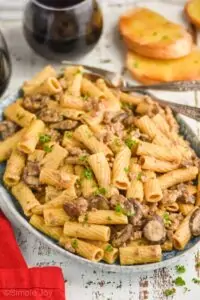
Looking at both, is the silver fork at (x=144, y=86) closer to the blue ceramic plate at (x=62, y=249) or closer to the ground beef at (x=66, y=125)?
the ground beef at (x=66, y=125)

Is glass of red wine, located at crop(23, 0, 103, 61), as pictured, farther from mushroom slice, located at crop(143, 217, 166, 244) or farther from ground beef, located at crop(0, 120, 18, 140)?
mushroom slice, located at crop(143, 217, 166, 244)

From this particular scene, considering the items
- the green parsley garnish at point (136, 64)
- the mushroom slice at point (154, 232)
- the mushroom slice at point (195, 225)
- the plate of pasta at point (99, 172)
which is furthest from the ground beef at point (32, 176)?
the green parsley garnish at point (136, 64)

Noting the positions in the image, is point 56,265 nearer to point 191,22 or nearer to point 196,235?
point 196,235

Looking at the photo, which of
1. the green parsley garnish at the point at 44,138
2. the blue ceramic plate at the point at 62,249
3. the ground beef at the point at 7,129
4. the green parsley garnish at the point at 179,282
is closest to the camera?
the blue ceramic plate at the point at 62,249

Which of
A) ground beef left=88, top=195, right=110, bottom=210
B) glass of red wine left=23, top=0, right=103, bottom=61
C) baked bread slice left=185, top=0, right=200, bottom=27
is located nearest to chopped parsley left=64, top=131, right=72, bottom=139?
ground beef left=88, top=195, right=110, bottom=210

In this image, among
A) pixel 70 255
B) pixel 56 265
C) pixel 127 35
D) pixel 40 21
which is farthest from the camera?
pixel 127 35

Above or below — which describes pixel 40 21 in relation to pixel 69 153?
above

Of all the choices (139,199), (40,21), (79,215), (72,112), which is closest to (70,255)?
(79,215)
